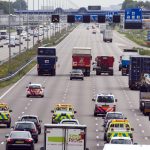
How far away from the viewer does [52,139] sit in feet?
111

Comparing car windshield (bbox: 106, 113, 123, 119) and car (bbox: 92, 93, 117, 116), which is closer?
car windshield (bbox: 106, 113, 123, 119)

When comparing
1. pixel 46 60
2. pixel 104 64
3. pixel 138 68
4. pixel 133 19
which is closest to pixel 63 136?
pixel 138 68

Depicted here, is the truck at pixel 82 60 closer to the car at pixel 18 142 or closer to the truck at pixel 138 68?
the truck at pixel 138 68

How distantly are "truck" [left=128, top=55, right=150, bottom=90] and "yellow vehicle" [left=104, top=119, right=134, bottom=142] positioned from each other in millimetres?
33619

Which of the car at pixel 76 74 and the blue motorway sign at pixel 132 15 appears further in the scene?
the blue motorway sign at pixel 132 15

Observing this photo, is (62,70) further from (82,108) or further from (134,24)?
(82,108)

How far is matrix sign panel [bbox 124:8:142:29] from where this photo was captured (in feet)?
386

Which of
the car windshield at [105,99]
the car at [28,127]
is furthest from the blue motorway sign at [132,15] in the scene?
the car at [28,127]

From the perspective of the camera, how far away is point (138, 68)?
81.7 m

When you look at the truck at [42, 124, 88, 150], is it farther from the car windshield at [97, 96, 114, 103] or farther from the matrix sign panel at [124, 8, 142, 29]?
the matrix sign panel at [124, 8, 142, 29]

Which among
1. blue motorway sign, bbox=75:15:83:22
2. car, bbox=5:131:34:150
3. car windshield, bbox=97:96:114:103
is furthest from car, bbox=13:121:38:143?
blue motorway sign, bbox=75:15:83:22

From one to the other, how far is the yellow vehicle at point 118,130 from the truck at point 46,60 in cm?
5380

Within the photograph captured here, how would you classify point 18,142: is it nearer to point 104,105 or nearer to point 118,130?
point 118,130

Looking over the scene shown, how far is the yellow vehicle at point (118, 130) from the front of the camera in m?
43.9
